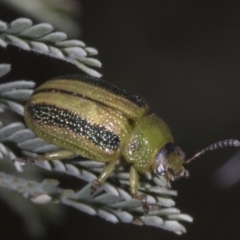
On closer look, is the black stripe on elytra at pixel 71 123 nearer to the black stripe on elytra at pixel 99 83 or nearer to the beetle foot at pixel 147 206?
the black stripe on elytra at pixel 99 83

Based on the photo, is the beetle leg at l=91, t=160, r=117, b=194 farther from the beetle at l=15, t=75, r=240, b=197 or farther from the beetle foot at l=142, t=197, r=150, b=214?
the beetle foot at l=142, t=197, r=150, b=214

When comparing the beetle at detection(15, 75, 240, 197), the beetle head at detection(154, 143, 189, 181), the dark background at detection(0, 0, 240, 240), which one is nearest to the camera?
the beetle at detection(15, 75, 240, 197)

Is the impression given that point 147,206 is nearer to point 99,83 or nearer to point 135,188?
point 135,188

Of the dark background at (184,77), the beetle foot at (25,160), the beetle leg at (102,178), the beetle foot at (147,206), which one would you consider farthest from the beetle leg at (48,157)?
the dark background at (184,77)

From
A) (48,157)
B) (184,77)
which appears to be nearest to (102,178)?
(48,157)

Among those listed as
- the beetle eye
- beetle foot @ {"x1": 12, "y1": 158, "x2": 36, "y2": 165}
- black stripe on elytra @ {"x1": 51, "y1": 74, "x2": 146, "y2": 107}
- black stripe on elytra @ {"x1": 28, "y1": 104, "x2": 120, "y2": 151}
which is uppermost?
black stripe on elytra @ {"x1": 51, "y1": 74, "x2": 146, "y2": 107}

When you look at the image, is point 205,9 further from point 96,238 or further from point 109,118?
point 109,118

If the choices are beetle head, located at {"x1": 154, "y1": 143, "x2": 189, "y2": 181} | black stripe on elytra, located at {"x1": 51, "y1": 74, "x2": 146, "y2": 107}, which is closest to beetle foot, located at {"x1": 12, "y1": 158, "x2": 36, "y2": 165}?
black stripe on elytra, located at {"x1": 51, "y1": 74, "x2": 146, "y2": 107}
